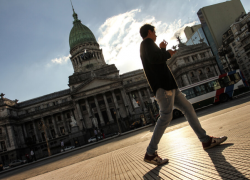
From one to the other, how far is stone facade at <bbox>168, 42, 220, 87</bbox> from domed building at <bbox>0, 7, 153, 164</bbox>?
948 cm

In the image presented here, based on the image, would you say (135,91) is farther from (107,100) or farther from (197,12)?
(197,12)

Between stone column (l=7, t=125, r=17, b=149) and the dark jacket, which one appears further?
stone column (l=7, t=125, r=17, b=149)

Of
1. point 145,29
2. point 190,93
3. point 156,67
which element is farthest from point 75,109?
point 156,67

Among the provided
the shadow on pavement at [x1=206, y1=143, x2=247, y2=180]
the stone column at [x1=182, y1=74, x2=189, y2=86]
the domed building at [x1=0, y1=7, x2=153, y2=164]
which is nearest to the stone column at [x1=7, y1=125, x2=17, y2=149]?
the domed building at [x1=0, y1=7, x2=153, y2=164]

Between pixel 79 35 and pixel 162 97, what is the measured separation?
66700mm

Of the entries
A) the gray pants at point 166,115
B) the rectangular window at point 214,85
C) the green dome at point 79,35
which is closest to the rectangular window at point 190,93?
the rectangular window at point 214,85

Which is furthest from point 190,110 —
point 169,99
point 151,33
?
point 151,33

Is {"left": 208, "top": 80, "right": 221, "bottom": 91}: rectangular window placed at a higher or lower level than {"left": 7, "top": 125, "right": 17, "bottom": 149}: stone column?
lower

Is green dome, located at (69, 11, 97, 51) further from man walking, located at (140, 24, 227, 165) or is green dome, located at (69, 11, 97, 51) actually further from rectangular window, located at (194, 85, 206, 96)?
man walking, located at (140, 24, 227, 165)

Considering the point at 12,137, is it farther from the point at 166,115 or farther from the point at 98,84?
the point at 166,115

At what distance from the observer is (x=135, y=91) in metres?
49.8

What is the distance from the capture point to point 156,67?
9.83ft

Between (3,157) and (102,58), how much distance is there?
40.1m

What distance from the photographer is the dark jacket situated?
9.40 feet
